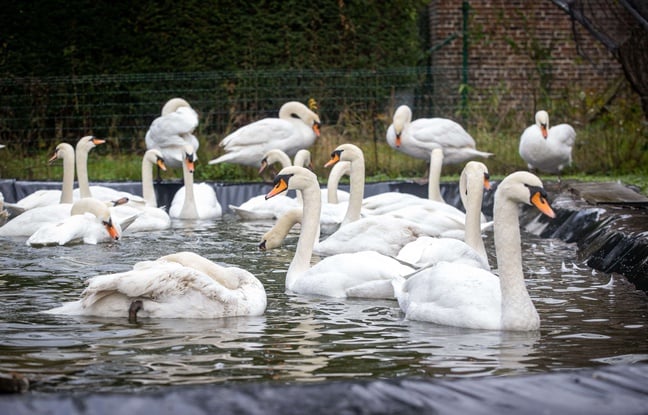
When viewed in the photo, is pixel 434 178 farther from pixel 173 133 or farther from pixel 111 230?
pixel 173 133

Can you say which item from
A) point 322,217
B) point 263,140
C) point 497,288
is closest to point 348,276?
point 497,288

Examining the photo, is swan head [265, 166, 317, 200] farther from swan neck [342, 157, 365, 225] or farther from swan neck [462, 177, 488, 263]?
swan neck [342, 157, 365, 225]

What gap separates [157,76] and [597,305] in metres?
12.5

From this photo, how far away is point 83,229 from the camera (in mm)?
10750

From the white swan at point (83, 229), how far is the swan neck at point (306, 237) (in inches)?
106

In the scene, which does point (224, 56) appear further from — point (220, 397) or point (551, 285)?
point (220, 397)

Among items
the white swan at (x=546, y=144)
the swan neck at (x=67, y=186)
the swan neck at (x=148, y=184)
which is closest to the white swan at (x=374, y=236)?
the swan neck at (x=67, y=186)

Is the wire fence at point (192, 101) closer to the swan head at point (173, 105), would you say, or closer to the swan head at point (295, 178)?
the swan head at point (173, 105)

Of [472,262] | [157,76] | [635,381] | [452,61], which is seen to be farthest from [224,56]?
[635,381]

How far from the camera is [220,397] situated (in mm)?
4051

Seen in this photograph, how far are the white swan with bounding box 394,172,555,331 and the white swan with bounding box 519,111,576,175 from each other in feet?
24.8

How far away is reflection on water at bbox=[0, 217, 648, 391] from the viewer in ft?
17.8

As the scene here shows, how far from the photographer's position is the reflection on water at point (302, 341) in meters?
5.42

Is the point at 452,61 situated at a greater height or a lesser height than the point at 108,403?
greater
